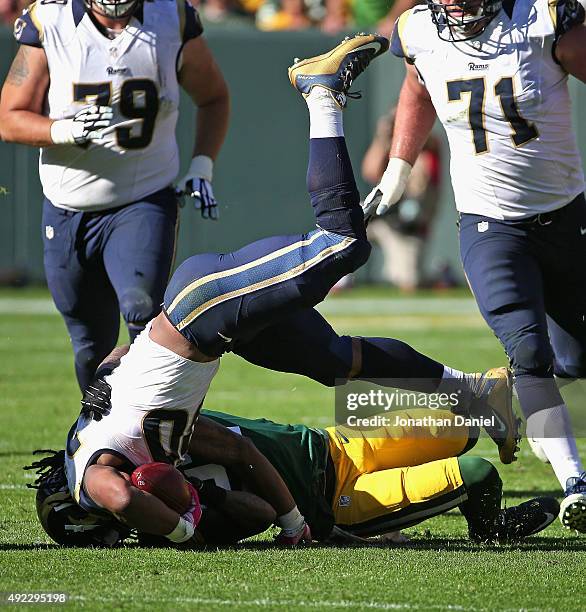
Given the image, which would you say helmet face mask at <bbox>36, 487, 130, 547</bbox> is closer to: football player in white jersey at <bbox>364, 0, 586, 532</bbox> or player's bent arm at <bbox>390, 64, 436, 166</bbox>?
football player in white jersey at <bbox>364, 0, 586, 532</bbox>

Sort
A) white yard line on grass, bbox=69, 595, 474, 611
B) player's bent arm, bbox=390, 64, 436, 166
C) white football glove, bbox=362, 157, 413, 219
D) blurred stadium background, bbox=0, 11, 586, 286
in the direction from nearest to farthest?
white yard line on grass, bbox=69, 595, 474, 611 < white football glove, bbox=362, 157, 413, 219 < player's bent arm, bbox=390, 64, 436, 166 < blurred stadium background, bbox=0, 11, 586, 286

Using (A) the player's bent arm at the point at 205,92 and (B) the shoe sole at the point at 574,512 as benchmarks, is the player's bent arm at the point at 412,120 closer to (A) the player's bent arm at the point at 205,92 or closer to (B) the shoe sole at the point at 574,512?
(A) the player's bent arm at the point at 205,92

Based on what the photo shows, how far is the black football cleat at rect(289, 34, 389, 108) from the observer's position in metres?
4.22

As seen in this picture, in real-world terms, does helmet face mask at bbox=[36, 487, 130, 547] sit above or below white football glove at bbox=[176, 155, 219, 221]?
below

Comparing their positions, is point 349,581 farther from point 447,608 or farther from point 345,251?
point 345,251

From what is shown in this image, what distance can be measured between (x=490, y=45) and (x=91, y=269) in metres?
1.83

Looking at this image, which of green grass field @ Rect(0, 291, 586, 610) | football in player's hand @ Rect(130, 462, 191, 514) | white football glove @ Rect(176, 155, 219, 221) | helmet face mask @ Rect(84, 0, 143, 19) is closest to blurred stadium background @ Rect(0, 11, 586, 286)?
green grass field @ Rect(0, 291, 586, 610)

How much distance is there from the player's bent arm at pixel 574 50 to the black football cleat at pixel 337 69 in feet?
2.18

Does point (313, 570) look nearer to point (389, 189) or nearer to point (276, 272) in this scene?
point (276, 272)

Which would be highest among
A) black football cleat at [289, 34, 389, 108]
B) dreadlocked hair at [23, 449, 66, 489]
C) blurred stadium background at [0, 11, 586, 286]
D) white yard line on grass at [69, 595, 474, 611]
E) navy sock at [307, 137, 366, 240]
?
black football cleat at [289, 34, 389, 108]

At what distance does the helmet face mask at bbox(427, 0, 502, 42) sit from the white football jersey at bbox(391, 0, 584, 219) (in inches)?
0.9

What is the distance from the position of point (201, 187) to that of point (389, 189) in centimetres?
99

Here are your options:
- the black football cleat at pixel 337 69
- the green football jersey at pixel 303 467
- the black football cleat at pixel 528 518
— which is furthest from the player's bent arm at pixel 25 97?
the black football cleat at pixel 528 518

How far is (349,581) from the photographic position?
11.6 ft
